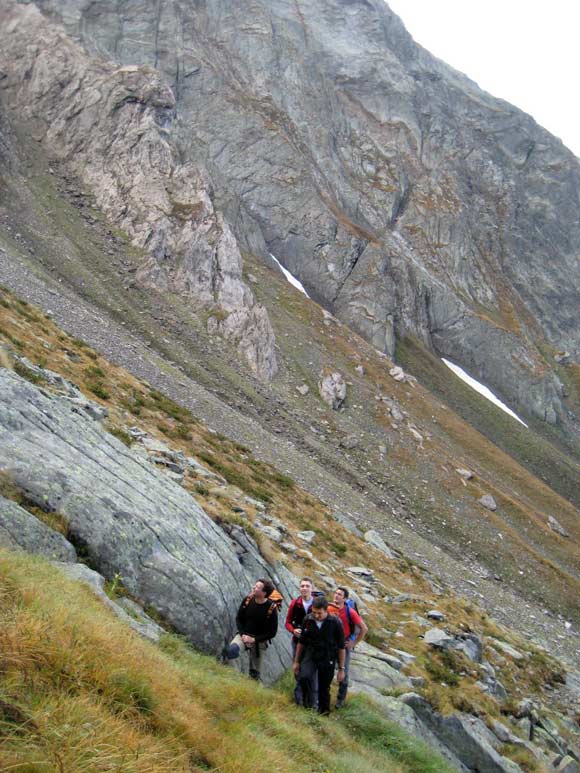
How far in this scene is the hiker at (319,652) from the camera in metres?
9.48

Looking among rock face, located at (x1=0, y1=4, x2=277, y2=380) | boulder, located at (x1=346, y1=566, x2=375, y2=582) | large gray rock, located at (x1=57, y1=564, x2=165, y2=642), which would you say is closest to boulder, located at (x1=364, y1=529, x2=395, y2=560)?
boulder, located at (x1=346, y1=566, x2=375, y2=582)

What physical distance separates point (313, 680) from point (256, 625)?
1310 mm

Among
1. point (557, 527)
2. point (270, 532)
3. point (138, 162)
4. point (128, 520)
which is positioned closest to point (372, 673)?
point (270, 532)

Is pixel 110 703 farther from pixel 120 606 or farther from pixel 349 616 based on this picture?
pixel 349 616

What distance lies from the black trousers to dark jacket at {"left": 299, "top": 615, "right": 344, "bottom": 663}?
9cm

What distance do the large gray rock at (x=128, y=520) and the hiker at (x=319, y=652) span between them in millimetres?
1236

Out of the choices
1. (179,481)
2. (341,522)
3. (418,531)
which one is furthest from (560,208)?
(179,481)

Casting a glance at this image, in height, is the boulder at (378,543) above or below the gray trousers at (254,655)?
below

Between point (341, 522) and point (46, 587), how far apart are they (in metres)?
23.9

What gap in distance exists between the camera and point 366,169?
106 meters

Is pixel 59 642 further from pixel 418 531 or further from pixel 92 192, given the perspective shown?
pixel 92 192

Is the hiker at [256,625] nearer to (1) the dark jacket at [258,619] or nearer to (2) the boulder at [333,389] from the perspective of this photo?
(1) the dark jacket at [258,619]

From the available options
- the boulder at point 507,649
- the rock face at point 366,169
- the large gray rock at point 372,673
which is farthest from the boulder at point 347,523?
the rock face at point 366,169

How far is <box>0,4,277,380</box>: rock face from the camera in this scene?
56.5 meters
